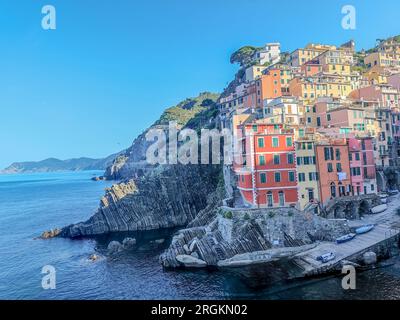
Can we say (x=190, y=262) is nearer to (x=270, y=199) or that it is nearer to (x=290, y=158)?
(x=270, y=199)

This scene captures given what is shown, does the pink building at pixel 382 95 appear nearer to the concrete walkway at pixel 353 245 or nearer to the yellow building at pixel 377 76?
the yellow building at pixel 377 76

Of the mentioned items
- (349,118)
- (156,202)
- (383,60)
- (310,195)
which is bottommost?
(156,202)

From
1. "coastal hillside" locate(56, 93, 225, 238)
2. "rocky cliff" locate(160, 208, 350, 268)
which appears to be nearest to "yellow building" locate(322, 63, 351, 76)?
"coastal hillside" locate(56, 93, 225, 238)

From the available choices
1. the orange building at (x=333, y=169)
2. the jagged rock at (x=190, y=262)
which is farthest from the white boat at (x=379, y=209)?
the jagged rock at (x=190, y=262)

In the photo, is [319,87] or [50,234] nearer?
[50,234]

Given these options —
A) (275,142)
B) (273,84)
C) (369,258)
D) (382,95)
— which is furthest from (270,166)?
(382,95)

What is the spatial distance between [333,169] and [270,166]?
955 cm

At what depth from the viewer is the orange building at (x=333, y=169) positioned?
41250mm

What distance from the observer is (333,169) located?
4181 centimetres

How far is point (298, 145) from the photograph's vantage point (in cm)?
4059

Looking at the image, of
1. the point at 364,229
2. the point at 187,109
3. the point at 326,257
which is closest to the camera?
the point at 326,257

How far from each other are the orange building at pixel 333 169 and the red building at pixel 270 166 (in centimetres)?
422
